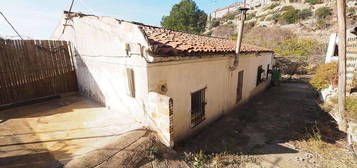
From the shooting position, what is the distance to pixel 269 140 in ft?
19.2

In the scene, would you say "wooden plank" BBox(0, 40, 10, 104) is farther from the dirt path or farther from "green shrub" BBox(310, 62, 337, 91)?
"green shrub" BBox(310, 62, 337, 91)

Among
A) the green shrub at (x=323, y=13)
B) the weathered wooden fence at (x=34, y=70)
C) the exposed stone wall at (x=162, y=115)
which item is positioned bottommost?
the exposed stone wall at (x=162, y=115)

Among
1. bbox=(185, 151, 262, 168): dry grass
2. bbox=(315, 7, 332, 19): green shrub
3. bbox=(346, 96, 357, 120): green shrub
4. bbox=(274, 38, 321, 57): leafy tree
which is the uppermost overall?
bbox=(315, 7, 332, 19): green shrub

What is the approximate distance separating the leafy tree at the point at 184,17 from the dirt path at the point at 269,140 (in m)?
27.4

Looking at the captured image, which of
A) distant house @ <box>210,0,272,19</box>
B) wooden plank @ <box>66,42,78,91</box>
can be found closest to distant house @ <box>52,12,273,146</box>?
wooden plank @ <box>66,42,78,91</box>

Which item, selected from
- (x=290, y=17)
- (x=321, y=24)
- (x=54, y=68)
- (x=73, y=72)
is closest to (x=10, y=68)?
(x=54, y=68)

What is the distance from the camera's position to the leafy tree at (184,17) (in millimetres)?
32500

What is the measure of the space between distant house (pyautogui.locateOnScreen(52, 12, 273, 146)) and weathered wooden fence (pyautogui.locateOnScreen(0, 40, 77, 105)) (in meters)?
0.56

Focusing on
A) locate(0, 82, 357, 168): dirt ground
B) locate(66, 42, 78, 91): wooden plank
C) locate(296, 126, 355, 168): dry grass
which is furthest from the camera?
locate(66, 42, 78, 91): wooden plank

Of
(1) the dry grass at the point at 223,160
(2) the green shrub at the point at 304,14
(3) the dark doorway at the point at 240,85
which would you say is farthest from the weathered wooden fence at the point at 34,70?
(2) the green shrub at the point at 304,14

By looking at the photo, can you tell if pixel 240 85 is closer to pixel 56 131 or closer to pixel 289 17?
pixel 56 131

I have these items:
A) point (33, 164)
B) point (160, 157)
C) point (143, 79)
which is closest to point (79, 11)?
point (143, 79)

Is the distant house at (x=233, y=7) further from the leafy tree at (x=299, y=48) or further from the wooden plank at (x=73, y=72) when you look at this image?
the wooden plank at (x=73, y=72)

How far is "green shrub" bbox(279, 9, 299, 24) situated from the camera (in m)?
33.1
